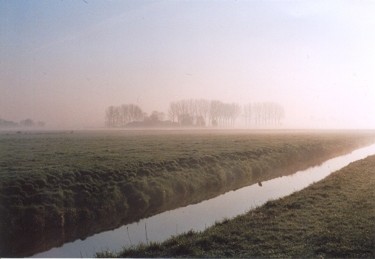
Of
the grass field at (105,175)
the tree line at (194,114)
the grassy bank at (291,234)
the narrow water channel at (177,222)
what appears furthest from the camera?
the tree line at (194,114)

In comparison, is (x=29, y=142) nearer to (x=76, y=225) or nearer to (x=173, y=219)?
(x=76, y=225)

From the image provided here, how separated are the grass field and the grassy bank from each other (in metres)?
4.59

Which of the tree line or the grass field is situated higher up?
the tree line

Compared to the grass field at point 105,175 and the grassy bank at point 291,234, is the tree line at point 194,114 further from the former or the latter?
the grassy bank at point 291,234

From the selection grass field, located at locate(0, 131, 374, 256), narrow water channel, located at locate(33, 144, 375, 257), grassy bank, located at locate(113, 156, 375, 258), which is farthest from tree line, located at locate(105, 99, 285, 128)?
grassy bank, located at locate(113, 156, 375, 258)

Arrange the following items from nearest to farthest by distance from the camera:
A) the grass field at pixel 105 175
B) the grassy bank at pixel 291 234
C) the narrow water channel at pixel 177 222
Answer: the grassy bank at pixel 291 234, the narrow water channel at pixel 177 222, the grass field at pixel 105 175

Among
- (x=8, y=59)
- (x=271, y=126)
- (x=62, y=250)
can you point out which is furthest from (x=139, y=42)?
(x=271, y=126)

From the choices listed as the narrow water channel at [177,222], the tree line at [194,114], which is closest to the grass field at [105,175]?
the narrow water channel at [177,222]

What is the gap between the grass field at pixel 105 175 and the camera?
14.4 metres

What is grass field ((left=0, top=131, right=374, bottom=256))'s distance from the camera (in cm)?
1443

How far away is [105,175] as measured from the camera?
18.4m

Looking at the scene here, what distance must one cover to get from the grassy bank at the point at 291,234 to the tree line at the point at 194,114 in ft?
18.8

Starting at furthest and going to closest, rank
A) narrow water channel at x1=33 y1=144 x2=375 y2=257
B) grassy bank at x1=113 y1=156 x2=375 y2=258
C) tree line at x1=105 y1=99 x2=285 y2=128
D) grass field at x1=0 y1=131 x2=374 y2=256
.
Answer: tree line at x1=105 y1=99 x2=285 y2=128, grass field at x1=0 y1=131 x2=374 y2=256, narrow water channel at x1=33 y1=144 x2=375 y2=257, grassy bank at x1=113 y1=156 x2=375 y2=258

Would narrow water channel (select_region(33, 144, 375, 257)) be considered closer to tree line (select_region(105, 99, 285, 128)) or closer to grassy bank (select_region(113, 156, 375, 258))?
grassy bank (select_region(113, 156, 375, 258))
